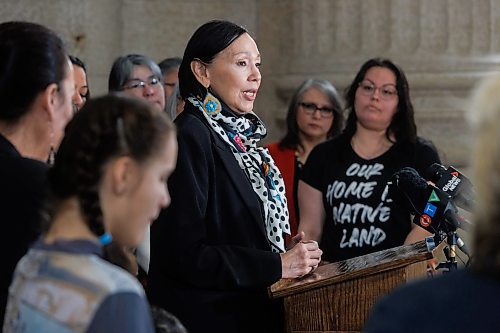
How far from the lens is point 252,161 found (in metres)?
3.42

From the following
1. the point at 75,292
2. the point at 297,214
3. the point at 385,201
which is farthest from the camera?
the point at 297,214

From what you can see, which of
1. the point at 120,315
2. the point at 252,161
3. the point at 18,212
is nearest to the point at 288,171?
the point at 252,161

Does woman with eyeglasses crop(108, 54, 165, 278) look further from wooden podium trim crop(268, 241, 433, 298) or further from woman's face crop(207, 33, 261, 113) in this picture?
wooden podium trim crop(268, 241, 433, 298)

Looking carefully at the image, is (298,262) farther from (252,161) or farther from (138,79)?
(138,79)

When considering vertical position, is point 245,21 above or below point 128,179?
below

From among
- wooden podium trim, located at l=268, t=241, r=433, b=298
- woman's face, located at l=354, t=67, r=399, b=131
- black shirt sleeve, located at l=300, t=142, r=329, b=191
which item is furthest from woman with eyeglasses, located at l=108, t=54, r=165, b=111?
wooden podium trim, located at l=268, t=241, r=433, b=298

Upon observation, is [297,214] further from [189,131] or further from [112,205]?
[112,205]

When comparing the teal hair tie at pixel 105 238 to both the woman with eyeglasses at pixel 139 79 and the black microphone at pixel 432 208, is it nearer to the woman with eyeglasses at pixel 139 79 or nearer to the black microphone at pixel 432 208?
the black microphone at pixel 432 208

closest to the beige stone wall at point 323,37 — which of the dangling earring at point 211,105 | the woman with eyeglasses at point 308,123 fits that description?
the woman with eyeglasses at point 308,123

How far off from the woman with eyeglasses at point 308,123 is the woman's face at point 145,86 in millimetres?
593

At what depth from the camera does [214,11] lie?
7.04 meters

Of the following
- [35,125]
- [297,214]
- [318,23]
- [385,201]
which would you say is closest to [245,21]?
[318,23]

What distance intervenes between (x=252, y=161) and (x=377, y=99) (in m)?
1.40

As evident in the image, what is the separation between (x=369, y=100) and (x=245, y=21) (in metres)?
2.54
